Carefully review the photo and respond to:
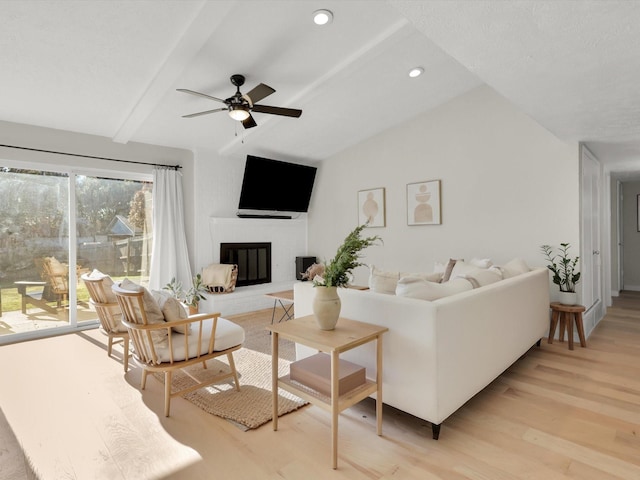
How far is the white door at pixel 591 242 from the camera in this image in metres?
4.01

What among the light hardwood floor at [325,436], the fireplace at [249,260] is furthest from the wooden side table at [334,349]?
the fireplace at [249,260]

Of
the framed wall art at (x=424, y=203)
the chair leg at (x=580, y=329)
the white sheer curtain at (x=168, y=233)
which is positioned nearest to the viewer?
the chair leg at (x=580, y=329)

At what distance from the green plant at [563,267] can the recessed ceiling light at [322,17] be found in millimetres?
3254

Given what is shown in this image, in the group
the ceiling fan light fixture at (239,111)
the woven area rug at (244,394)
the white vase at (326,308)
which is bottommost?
the woven area rug at (244,394)

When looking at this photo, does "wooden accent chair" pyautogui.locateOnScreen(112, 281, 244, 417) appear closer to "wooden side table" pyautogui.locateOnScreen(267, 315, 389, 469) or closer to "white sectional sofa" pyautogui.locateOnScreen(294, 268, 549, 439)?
"wooden side table" pyautogui.locateOnScreen(267, 315, 389, 469)

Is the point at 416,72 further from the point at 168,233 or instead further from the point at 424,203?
the point at 168,233

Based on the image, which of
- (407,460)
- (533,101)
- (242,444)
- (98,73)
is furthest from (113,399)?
(533,101)

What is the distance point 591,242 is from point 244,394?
4325 mm

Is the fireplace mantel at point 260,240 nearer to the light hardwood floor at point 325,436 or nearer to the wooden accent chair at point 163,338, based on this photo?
the light hardwood floor at point 325,436

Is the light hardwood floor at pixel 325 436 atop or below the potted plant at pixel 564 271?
below

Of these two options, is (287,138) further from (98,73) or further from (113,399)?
(113,399)

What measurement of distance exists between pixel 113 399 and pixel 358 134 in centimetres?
466

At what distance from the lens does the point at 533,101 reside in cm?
264

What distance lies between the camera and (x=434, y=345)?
192 cm
